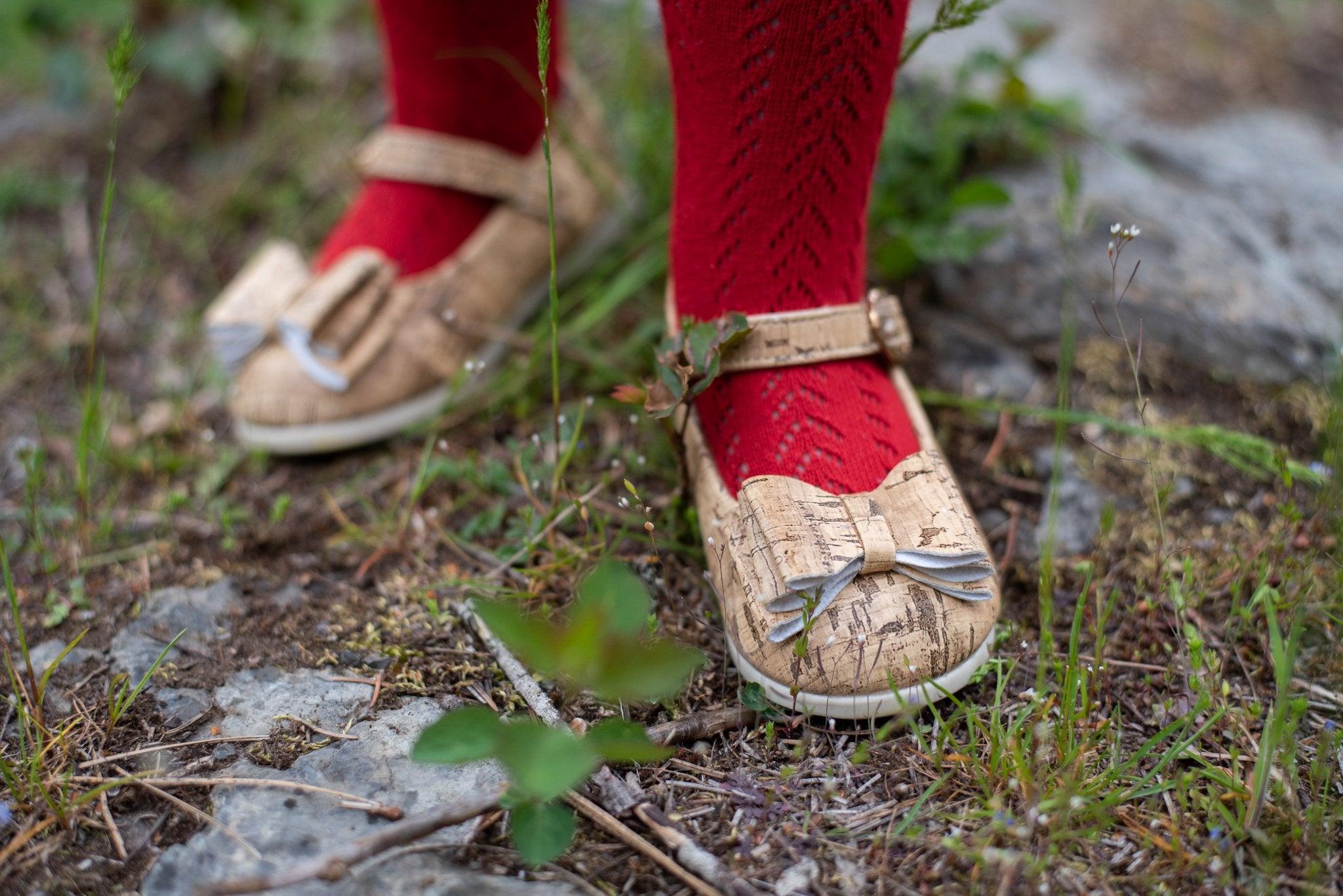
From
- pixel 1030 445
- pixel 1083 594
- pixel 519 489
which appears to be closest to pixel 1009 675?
pixel 1083 594

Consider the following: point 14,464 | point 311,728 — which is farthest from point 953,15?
point 14,464

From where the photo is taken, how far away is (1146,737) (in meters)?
1.05

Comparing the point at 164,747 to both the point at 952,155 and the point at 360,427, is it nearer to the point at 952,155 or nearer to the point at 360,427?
the point at 360,427

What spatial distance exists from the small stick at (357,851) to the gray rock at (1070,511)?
0.81 meters

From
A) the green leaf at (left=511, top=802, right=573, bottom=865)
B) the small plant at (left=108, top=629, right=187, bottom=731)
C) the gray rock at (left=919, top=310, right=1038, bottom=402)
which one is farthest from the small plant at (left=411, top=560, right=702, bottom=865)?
the gray rock at (left=919, top=310, right=1038, bottom=402)

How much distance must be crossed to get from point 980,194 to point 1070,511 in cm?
56

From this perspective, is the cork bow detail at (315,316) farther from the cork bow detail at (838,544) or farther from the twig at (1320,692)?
the twig at (1320,692)

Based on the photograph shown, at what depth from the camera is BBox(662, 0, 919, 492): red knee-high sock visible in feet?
3.69

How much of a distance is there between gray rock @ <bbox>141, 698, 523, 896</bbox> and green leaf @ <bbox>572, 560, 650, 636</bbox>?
0.19 metres

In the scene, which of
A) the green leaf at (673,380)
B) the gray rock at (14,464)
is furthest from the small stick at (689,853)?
the gray rock at (14,464)

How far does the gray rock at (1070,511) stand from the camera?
1312 millimetres

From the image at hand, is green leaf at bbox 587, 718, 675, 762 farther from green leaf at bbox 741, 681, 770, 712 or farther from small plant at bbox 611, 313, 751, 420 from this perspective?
small plant at bbox 611, 313, 751, 420

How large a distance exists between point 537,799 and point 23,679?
0.67 meters

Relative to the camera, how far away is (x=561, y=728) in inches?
35.1
